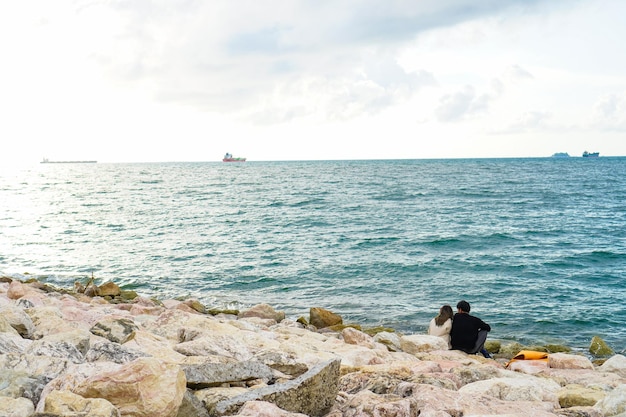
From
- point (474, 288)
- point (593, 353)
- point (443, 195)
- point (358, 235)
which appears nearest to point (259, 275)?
point (474, 288)

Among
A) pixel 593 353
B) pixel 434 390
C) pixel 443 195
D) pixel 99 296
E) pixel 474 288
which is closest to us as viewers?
pixel 434 390

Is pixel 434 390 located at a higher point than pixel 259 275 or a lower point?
higher

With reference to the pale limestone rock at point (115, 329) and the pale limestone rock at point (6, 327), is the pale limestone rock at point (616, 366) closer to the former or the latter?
the pale limestone rock at point (115, 329)

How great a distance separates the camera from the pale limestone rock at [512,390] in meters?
6.02

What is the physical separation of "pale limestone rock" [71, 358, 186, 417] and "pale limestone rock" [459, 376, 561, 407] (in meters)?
3.24

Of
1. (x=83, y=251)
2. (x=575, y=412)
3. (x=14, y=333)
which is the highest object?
(x=14, y=333)

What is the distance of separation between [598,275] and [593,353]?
869 cm

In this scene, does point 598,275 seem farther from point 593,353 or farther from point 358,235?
point 358,235

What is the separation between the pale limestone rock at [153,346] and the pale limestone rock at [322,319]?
687 cm

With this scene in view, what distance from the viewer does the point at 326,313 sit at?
13.8 metres

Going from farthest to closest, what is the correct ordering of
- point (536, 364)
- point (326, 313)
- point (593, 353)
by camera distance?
point (326, 313), point (593, 353), point (536, 364)

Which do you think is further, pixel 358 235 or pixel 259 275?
pixel 358 235

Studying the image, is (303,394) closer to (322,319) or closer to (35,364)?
(35,364)

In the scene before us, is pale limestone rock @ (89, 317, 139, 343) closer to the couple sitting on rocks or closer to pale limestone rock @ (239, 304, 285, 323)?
the couple sitting on rocks
